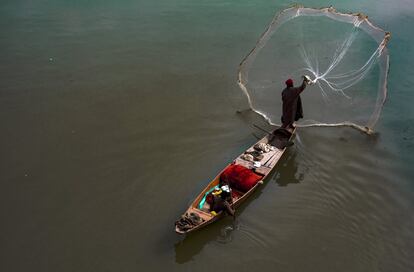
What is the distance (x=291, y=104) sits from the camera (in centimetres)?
912

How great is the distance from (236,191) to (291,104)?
2591 mm

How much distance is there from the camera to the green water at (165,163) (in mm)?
7168

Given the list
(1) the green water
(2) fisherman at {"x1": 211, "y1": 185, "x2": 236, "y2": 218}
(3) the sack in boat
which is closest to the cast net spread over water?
(1) the green water

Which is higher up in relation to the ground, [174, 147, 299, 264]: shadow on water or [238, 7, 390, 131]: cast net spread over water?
[238, 7, 390, 131]: cast net spread over water

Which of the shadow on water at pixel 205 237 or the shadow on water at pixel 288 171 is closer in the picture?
the shadow on water at pixel 205 237

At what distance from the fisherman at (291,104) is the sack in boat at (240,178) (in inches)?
75.3

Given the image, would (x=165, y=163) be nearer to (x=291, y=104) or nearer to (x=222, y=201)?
(x=222, y=201)

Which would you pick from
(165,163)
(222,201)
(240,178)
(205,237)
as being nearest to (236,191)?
(240,178)

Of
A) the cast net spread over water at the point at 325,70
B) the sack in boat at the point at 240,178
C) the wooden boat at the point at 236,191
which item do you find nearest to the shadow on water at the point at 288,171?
the wooden boat at the point at 236,191

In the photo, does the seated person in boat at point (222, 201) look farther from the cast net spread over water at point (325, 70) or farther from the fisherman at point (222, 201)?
the cast net spread over water at point (325, 70)

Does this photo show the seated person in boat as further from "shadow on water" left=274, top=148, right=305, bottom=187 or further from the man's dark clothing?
the man's dark clothing

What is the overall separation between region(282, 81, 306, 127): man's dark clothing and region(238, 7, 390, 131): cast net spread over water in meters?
0.83

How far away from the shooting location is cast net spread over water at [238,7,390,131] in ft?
33.2

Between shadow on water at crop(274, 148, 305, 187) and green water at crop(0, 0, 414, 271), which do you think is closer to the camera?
green water at crop(0, 0, 414, 271)
